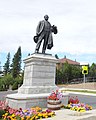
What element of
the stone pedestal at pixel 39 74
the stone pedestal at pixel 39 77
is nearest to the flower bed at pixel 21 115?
the stone pedestal at pixel 39 77

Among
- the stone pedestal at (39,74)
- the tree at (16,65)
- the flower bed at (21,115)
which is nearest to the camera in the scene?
the flower bed at (21,115)

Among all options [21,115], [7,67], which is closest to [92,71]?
[7,67]

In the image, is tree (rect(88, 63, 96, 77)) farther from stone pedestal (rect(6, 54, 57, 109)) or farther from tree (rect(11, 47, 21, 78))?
stone pedestal (rect(6, 54, 57, 109))

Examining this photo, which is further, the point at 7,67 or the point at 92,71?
the point at 7,67

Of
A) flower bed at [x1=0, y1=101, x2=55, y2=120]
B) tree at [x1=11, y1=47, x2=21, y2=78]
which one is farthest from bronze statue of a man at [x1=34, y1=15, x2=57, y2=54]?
tree at [x1=11, y1=47, x2=21, y2=78]

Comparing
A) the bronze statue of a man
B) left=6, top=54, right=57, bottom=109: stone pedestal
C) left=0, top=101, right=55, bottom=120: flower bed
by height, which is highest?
the bronze statue of a man

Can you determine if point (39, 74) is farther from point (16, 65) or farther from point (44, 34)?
point (16, 65)

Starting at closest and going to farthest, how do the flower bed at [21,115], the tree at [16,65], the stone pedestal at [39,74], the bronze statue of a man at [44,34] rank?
the flower bed at [21,115], the stone pedestal at [39,74], the bronze statue of a man at [44,34], the tree at [16,65]

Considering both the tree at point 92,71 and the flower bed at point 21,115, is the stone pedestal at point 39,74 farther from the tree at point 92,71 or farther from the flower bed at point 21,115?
the tree at point 92,71

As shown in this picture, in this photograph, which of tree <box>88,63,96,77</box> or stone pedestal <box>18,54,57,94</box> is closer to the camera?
stone pedestal <box>18,54,57,94</box>

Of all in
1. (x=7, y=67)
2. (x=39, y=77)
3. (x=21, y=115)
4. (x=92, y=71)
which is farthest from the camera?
(x=7, y=67)

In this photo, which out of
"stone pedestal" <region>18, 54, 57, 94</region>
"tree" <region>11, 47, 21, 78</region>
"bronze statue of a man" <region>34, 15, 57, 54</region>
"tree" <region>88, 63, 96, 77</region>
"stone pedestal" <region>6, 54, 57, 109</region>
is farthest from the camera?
"tree" <region>88, 63, 96, 77</region>

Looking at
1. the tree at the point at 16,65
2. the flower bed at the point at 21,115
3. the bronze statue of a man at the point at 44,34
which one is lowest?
the flower bed at the point at 21,115

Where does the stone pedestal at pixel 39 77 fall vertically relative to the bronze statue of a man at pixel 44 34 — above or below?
below
